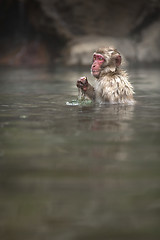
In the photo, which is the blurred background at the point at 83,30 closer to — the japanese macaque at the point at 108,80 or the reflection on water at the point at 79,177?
the japanese macaque at the point at 108,80

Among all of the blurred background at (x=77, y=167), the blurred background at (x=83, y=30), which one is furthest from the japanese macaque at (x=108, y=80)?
the blurred background at (x=83, y=30)

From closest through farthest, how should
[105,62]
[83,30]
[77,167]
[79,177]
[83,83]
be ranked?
[79,177] → [77,167] → [83,83] → [105,62] → [83,30]

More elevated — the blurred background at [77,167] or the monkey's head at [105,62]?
the monkey's head at [105,62]

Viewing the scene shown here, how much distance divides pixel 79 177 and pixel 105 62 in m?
3.95

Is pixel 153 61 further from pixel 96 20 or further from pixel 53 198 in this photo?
pixel 53 198

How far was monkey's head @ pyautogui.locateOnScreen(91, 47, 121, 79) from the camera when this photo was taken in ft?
20.8

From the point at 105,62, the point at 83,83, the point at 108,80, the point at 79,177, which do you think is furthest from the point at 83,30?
the point at 79,177

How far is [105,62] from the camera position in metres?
6.36

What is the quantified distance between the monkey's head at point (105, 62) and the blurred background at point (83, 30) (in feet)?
41.7

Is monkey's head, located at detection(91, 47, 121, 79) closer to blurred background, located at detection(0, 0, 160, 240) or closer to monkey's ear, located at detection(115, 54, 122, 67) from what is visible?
monkey's ear, located at detection(115, 54, 122, 67)

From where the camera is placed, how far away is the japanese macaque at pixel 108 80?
20.5 feet

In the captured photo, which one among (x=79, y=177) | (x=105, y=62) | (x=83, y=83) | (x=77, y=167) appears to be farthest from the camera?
(x=105, y=62)

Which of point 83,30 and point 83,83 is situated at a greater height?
point 83,30

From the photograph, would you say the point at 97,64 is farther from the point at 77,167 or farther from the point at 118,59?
the point at 77,167
